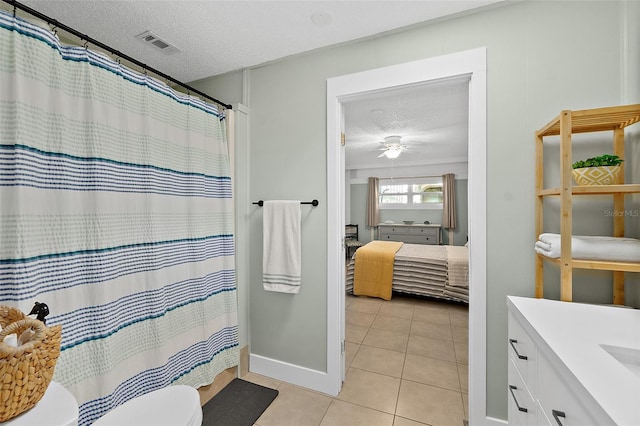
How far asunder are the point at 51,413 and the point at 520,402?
1586 millimetres

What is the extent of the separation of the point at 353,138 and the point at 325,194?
2707 millimetres

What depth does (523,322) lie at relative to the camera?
3.57 feet

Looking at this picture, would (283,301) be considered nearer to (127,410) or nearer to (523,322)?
(127,410)

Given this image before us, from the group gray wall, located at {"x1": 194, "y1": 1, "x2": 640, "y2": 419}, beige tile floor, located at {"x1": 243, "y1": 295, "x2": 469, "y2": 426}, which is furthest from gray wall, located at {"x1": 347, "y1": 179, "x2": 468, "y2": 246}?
gray wall, located at {"x1": 194, "y1": 1, "x2": 640, "y2": 419}

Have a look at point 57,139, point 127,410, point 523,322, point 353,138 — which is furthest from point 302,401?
point 353,138

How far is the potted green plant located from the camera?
1140 millimetres

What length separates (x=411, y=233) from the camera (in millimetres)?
6508

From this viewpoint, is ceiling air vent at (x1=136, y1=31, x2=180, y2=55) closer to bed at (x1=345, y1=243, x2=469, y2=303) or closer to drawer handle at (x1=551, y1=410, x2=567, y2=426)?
drawer handle at (x1=551, y1=410, x2=567, y2=426)

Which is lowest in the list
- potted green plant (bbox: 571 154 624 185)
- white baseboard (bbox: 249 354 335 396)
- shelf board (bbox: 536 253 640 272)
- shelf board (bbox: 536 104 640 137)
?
white baseboard (bbox: 249 354 335 396)

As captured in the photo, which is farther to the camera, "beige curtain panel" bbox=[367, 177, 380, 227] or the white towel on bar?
"beige curtain panel" bbox=[367, 177, 380, 227]

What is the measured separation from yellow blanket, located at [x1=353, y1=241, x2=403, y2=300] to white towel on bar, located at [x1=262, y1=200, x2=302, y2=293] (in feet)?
7.35

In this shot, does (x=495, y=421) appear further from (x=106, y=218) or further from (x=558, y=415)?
(x=106, y=218)

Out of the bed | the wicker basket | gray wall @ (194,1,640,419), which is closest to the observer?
the wicker basket

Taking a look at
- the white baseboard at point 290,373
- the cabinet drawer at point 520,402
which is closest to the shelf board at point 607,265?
the cabinet drawer at point 520,402
